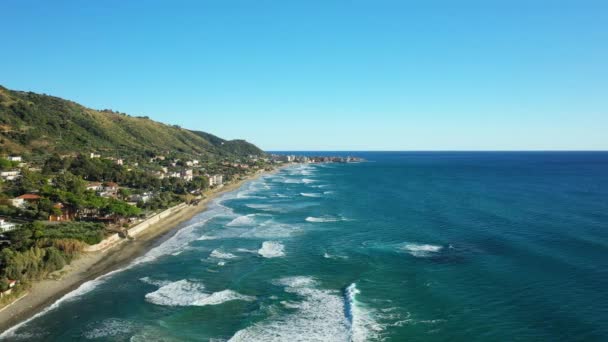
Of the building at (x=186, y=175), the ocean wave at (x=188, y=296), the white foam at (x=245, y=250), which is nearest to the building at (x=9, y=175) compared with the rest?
the building at (x=186, y=175)

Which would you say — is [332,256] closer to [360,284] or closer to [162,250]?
[360,284]

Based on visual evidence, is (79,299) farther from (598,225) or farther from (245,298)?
(598,225)

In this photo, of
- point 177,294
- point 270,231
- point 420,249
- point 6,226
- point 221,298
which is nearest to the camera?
point 221,298

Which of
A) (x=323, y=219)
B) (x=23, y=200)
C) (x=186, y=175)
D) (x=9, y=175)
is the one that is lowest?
(x=323, y=219)

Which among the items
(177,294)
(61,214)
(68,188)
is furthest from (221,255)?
(68,188)

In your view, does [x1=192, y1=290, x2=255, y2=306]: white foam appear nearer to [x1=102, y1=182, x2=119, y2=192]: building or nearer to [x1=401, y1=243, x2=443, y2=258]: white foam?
[x1=401, y1=243, x2=443, y2=258]: white foam

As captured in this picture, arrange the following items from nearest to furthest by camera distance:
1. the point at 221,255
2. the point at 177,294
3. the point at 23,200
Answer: the point at 177,294 < the point at 221,255 < the point at 23,200

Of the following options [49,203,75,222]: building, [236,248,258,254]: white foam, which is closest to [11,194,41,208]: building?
[49,203,75,222]: building

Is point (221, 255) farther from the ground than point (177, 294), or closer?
farther from the ground
